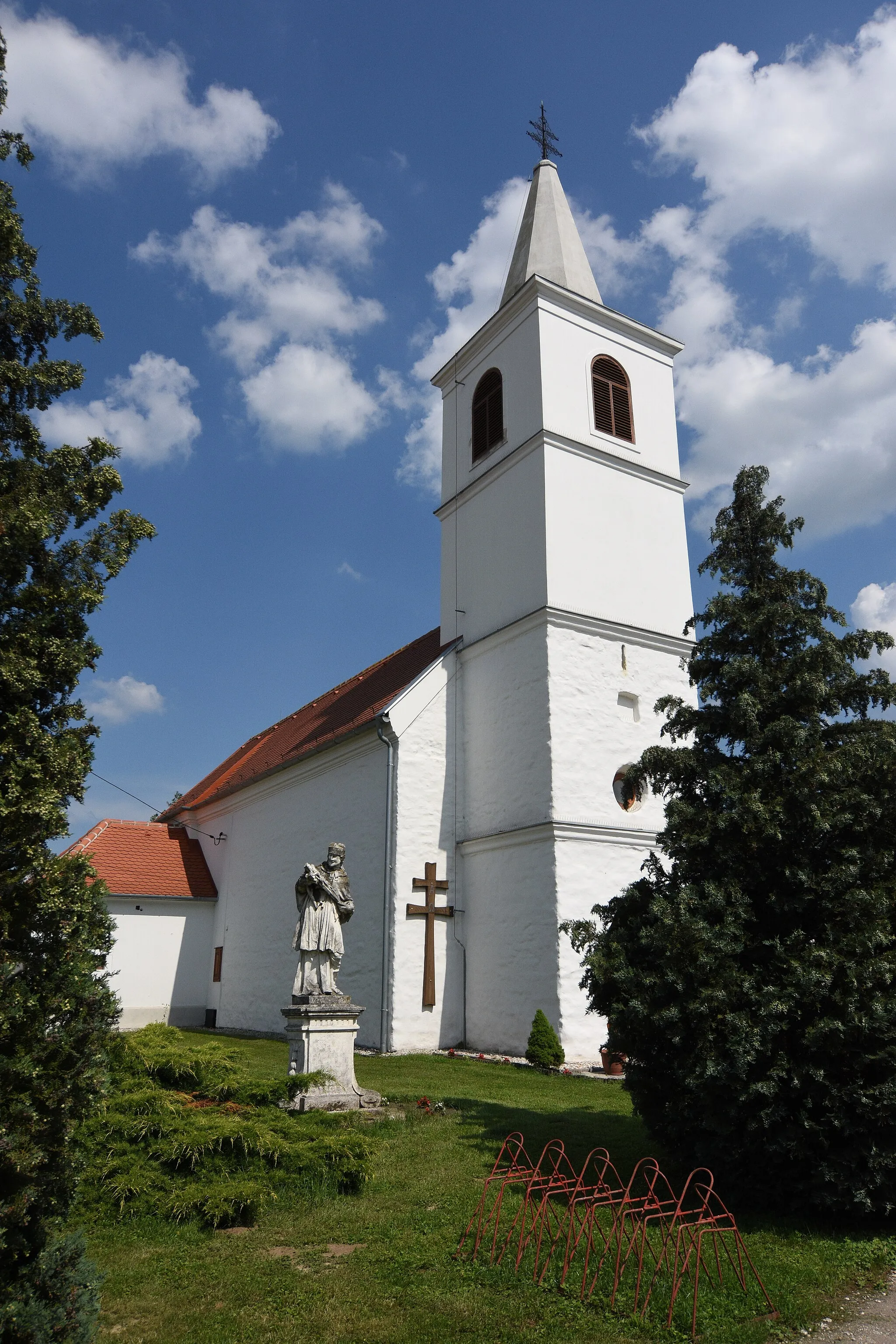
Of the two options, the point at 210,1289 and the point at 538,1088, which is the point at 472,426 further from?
the point at 210,1289

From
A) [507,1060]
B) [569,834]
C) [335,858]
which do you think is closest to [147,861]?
[507,1060]

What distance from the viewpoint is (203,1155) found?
265 inches

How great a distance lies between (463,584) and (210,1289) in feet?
49.0

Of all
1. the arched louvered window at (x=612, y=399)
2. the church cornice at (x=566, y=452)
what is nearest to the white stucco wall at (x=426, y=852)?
the church cornice at (x=566, y=452)

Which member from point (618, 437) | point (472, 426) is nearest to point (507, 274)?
point (472, 426)

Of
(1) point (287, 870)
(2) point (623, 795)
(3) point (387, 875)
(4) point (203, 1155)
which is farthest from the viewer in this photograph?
(1) point (287, 870)

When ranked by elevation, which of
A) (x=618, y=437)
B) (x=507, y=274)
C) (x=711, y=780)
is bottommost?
(x=711, y=780)

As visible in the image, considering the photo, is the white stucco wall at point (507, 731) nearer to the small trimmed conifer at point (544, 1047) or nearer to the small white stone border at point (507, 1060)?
the small trimmed conifer at point (544, 1047)

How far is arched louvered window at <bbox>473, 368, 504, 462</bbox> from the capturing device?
19391 mm

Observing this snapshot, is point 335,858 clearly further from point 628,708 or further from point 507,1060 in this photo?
point 628,708

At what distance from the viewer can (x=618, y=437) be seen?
61.5 feet

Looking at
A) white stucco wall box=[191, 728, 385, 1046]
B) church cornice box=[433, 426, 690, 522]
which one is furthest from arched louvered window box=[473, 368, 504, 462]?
white stucco wall box=[191, 728, 385, 1046]

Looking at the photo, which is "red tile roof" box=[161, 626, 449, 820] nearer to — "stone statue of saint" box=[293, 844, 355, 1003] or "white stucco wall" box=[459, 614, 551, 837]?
"white stucco wall" box=[459, 614, 551, 837]

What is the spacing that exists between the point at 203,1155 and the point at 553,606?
36.9 feet
